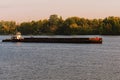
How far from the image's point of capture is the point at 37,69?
172 ft

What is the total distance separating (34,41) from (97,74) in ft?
321

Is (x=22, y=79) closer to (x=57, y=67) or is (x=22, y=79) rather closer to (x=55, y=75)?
(x=55, y=75)

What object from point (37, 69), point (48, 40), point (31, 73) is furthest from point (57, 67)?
point (48, 40)

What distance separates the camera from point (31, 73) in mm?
48062

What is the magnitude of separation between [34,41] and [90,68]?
9117cm

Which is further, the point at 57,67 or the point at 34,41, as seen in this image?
the point at 34,41

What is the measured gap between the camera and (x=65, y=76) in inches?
1786

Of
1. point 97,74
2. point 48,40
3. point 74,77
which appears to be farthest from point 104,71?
point 48,40

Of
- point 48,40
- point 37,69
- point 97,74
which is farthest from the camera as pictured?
point 48,40

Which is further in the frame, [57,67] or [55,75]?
[57,67]

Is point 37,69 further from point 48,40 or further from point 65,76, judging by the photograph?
point 48,40

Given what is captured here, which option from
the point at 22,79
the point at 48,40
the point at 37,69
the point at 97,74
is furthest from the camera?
the point at 48,40

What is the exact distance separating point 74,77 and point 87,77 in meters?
1.44

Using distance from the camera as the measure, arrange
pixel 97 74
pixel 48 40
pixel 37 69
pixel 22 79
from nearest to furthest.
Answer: pixel 22 79 → pixel 97 74 → pixel 37 69 → pixel 48 40
